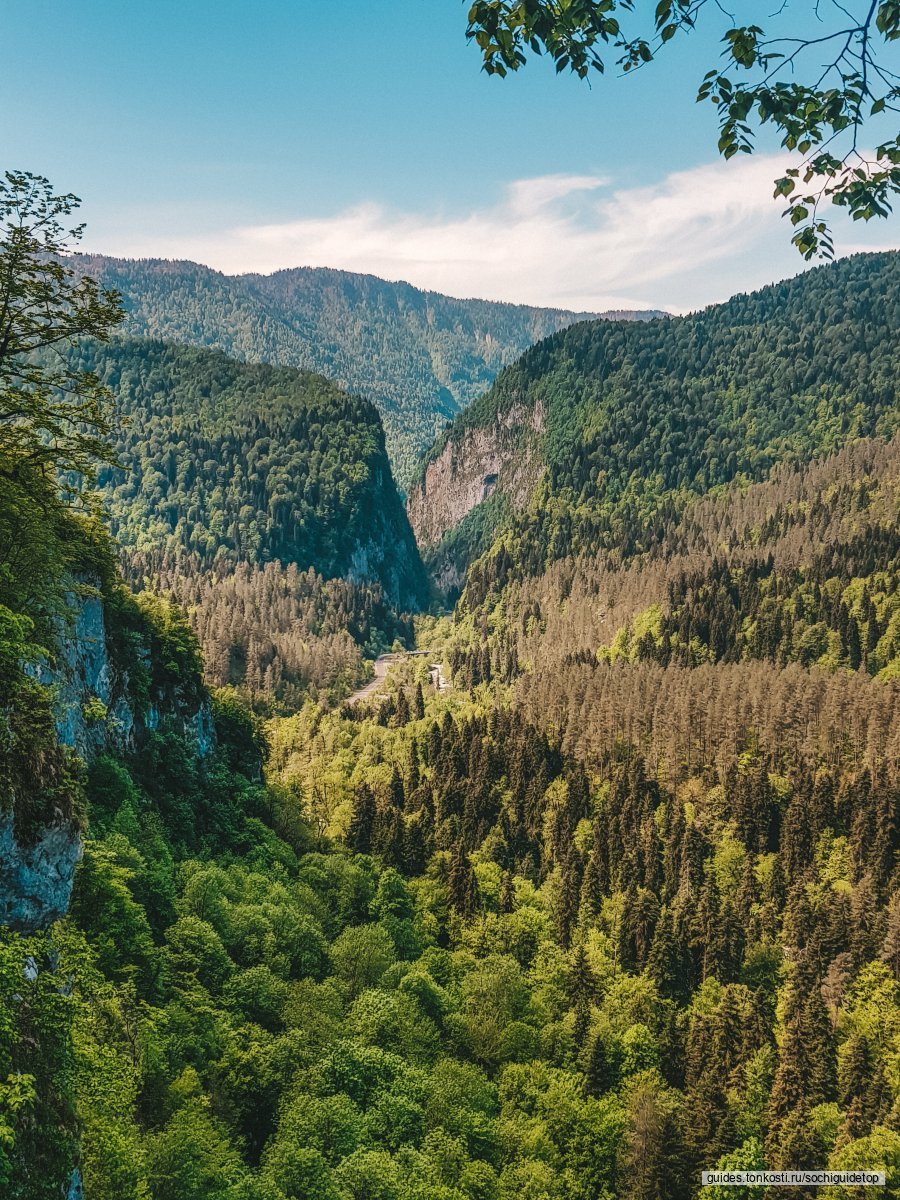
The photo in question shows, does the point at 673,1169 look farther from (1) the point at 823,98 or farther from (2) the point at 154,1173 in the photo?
(1) the point at 823,98

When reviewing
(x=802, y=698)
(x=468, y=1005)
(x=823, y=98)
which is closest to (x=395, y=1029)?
(x=468, y=1005)

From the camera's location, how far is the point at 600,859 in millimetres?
98250

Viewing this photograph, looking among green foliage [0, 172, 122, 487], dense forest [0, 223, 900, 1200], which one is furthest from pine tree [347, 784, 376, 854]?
green foliage [0, 172, 122, 487]

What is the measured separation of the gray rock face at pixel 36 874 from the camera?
788 inches

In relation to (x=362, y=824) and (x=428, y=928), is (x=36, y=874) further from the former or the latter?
(x=362, y=824)

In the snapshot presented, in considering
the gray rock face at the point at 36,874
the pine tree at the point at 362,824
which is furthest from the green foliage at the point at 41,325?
the pine tree at the point at 362,824

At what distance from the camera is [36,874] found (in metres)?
20.9

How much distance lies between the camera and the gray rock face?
20.0m

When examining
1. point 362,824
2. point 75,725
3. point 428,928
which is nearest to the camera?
point 75,725

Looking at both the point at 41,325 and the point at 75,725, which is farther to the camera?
the point at 75,725

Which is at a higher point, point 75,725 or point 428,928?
point 75,725

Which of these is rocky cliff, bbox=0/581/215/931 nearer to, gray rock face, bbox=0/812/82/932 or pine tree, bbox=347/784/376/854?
gray rock face, bbox=0/812/82/932

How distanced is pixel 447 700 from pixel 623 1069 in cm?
11663

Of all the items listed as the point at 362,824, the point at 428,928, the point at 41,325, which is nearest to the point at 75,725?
the point at 41,325
